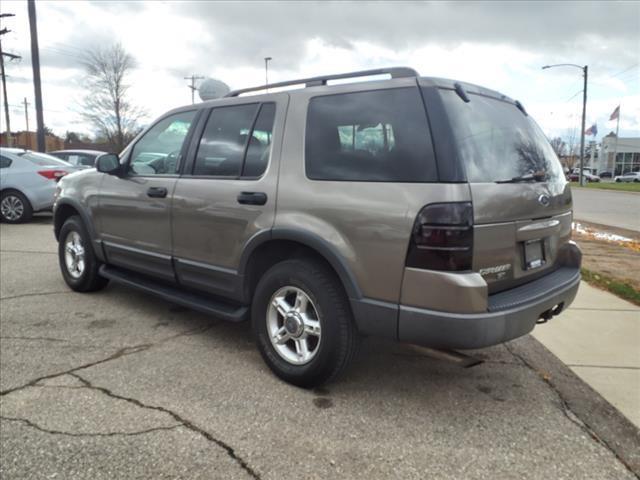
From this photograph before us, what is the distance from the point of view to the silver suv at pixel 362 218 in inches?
104

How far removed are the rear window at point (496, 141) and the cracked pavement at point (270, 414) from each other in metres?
1.40

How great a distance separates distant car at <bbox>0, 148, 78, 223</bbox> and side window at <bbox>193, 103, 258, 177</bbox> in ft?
26.6

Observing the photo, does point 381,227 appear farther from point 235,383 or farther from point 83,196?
point 83,196

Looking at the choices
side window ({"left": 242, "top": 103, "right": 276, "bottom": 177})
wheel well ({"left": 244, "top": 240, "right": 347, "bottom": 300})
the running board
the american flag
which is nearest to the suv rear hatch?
wheel well ({"left": 244, "top": 240, "right": 347, "bottom": 300})

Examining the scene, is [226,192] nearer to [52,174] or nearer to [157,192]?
[157,192]

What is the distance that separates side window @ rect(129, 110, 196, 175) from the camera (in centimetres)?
420

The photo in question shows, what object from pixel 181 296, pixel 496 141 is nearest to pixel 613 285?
pixel 496 141

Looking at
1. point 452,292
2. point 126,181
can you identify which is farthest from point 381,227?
point 126,181

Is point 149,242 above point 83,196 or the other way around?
the other way around

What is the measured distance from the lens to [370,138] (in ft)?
9.76

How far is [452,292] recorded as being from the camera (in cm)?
257

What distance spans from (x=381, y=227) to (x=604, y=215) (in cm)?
1422

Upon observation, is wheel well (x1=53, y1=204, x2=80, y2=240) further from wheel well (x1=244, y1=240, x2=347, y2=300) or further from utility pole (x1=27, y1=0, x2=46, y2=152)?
utility pole (x1=27, y1=0, x2=46, y2=152)

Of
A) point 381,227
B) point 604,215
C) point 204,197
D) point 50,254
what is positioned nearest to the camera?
point 381,227
